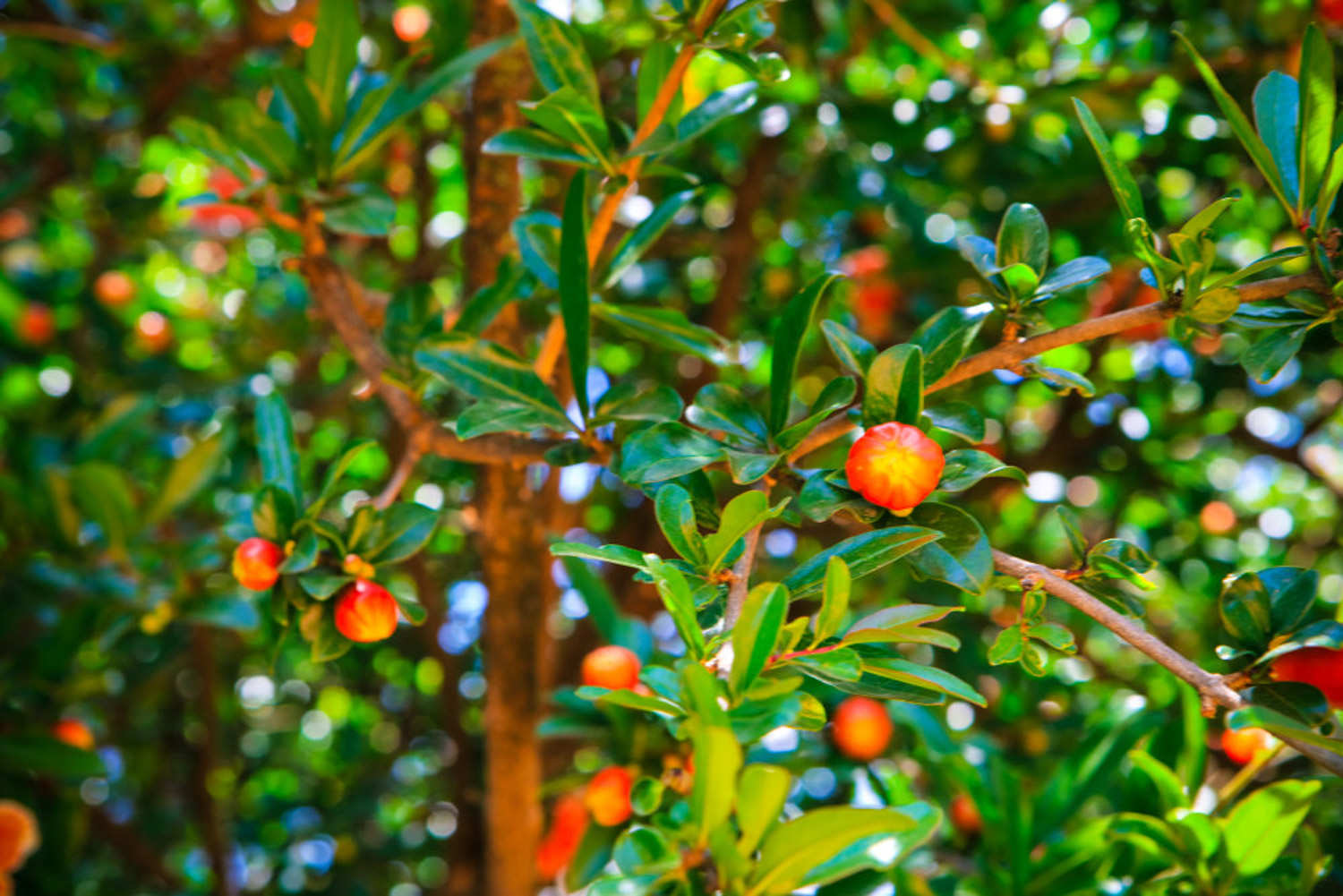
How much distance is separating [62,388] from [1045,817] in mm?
1848

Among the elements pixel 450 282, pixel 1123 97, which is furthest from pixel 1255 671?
pixel 450 282

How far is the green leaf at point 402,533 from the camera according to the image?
770 mm

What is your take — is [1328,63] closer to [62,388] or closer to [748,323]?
[748,323]

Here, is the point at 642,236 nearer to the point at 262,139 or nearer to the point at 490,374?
the point at 490,374

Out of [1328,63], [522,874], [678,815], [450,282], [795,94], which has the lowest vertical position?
[522,874]

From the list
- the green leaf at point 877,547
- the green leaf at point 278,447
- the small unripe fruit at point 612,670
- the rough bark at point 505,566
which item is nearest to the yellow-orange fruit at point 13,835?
the rough bark at point 505,566

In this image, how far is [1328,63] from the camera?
0.62 metres

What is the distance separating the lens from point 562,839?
1.45 metres

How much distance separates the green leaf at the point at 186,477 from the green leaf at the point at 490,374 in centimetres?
71

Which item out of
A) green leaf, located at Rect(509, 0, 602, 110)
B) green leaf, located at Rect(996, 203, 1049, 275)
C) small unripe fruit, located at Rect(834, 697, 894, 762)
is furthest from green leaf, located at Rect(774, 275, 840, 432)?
small unripe fruit, located at Rect(834, 697, 894, 762)

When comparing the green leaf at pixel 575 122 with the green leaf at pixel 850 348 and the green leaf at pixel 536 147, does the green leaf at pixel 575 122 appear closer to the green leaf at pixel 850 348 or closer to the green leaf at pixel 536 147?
the green leaf at pixel 536 147

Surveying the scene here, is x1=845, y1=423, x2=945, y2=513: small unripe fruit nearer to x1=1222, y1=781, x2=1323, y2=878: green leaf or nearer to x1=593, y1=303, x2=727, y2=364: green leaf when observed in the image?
x1=593, y1=303, x2=727, y2=364: green leaf

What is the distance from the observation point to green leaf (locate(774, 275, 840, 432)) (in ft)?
2.16

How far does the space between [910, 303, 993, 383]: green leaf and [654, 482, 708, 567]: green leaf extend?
18 centimetres
